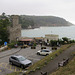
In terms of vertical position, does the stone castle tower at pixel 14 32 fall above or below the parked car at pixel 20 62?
above

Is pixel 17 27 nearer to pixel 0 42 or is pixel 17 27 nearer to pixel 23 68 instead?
pixel 0 42

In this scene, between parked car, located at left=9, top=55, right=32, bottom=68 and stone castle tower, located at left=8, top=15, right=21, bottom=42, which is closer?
parked car, located at left=9, top=55, right=32, bottom=68

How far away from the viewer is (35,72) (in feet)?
42.7

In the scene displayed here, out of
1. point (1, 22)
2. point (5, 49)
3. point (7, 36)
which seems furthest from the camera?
point (1, 22)

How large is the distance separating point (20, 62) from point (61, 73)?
8010mm

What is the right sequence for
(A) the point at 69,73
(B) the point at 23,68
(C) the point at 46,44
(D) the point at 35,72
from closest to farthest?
1. (A) the point at 69,73
2. (D) the point at 35,72
3. (B) the point at 23,68
4. (C) the point at 46,44

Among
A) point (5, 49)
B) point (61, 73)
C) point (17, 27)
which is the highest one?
point (17, 27)

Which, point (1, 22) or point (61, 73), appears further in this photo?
point (1, 22)

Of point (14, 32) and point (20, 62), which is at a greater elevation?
point (14, 32)

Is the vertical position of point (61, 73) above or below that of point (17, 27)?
below

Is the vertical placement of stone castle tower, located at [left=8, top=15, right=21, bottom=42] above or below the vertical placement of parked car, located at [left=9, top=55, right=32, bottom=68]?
above

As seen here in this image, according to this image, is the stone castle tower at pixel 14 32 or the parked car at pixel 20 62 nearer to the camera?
the parked car at pixel 20 62

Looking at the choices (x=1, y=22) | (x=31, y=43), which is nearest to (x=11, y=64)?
(x=31, y=43)

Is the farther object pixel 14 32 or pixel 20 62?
pixel 14 32
